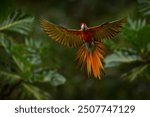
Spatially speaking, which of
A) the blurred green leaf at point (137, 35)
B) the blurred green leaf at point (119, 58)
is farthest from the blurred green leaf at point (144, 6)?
the blurred green leaf at point (119, 58)

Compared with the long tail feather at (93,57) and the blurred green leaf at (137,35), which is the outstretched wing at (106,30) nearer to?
the long tail feather at (93,57)

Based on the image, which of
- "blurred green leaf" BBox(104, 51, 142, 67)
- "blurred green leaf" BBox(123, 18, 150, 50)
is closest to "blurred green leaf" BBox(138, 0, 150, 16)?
"blurred green leaf" BBox(123, 18, 150, 50)

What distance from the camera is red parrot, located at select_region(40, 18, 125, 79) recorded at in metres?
0.65

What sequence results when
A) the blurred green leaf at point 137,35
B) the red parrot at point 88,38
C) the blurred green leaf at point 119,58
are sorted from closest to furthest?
the red parrot at point 88,38
the blurred green leaf at point 137,35
the blurred green leaf at point 119,58

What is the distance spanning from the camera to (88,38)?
2.11ft

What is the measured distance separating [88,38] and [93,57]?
1.1 inches

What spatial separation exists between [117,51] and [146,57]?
58 mm

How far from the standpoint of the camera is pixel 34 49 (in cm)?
99

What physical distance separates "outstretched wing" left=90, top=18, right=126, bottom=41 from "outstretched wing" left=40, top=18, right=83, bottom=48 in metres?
0.02

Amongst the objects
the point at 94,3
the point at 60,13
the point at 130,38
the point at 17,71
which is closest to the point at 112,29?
the point at 130,38

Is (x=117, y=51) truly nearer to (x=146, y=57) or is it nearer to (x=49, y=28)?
(x=146, y=57)

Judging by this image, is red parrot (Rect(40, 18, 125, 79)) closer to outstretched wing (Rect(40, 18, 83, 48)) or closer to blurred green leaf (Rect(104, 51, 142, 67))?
outstretched wing (Rect(40, 18, 83, 48))

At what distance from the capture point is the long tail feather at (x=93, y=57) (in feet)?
2.13

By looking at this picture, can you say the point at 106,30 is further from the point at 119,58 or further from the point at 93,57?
the point at 119,58
